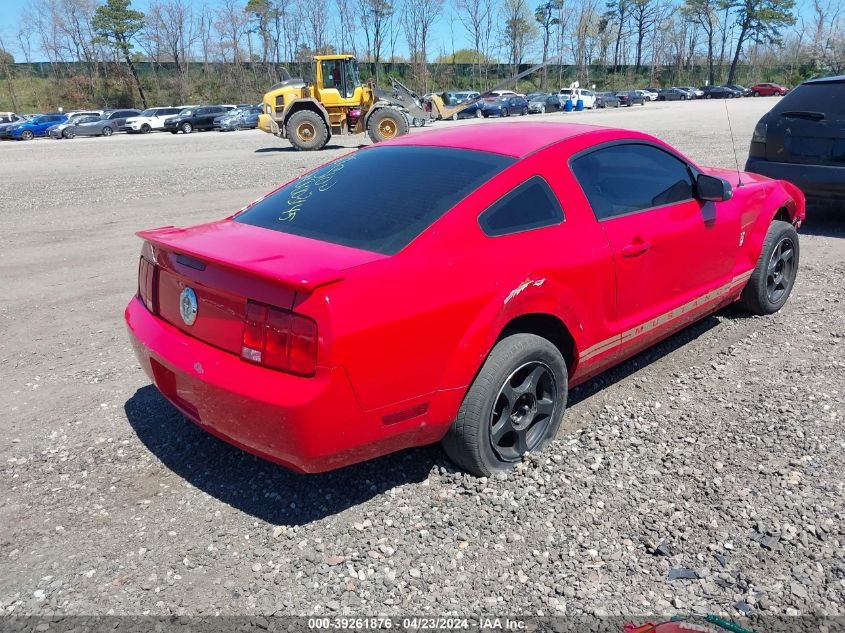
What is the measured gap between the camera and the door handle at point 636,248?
11.7ft

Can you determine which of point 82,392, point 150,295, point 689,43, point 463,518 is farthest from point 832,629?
point 689,43

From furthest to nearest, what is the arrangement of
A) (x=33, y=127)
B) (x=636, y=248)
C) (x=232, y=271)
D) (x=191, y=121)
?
(x=191, y=121)
(x=33, y=127)
(x=636, y=248)
(x=232, y=271)

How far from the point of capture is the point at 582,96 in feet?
172

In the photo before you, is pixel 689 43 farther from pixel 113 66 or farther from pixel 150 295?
pixel 150 295

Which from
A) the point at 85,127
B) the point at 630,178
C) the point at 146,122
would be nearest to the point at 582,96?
the point at 146,122

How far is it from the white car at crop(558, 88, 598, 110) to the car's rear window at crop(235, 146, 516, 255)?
50.8 metres

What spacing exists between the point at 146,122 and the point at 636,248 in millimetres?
42387

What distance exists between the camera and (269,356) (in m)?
2.57

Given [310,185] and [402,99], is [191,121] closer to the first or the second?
[402,99]

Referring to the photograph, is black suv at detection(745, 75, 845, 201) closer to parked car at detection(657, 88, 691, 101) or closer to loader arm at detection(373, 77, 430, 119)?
loader arm at detection(373, 77, 430, 119)

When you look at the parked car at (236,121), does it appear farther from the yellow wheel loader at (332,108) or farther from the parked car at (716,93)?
the parked car at (716,93)

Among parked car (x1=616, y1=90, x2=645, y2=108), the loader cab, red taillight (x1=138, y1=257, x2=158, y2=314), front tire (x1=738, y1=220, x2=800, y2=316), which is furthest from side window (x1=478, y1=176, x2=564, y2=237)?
parked car (x1=616, y1=90, x2=645, y2=108)

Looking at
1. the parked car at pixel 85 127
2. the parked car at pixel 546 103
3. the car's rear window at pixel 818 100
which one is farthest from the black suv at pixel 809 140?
the parked car at pixel 546 103

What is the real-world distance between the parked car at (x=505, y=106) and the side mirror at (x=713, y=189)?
4087cm
